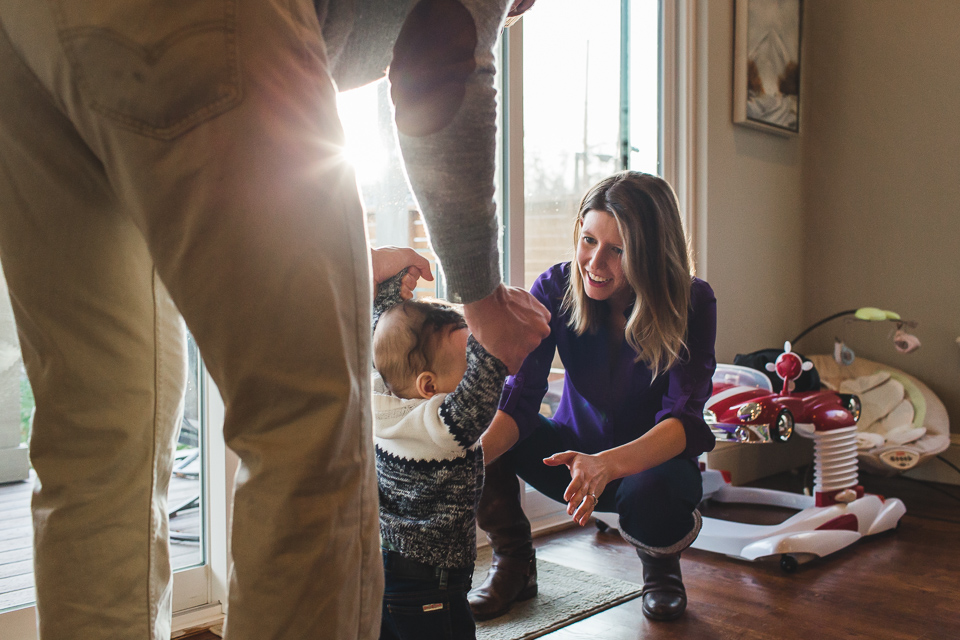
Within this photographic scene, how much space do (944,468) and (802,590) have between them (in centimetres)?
153

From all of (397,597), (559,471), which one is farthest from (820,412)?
(397,597)

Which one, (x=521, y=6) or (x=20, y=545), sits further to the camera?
(x=20, y=545)

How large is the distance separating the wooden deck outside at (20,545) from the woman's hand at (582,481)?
89 cm

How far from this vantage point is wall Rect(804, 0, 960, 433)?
2.96 m

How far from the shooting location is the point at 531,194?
2.30 m

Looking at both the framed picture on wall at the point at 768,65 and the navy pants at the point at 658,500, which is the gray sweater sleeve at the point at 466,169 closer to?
the navy pants at the point at 658,500

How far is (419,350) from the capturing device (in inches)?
43.8

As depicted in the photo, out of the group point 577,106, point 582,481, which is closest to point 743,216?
point 577,106

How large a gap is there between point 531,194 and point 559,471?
951mm

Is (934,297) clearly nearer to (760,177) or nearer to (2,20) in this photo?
(760,177)

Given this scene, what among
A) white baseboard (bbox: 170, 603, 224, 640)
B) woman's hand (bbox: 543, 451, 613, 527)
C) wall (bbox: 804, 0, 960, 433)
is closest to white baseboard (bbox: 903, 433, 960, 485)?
wall (bbox: 804, 0, 960, 433)

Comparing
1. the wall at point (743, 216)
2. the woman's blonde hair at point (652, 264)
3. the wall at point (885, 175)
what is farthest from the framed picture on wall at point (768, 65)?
the woman's blonde hair at point (652, 264)

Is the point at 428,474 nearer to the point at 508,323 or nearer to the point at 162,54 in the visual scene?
the point at 508,323

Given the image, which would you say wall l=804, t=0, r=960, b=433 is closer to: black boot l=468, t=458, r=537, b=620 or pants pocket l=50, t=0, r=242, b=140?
black boot l=468, t=458, r=537, b=620
